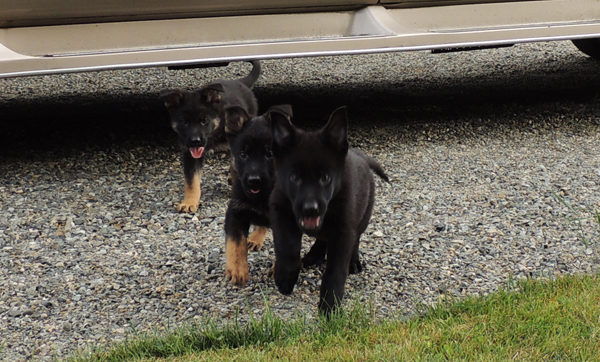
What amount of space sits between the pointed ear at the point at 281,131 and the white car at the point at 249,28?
2231 mm

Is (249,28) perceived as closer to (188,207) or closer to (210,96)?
(210,96)

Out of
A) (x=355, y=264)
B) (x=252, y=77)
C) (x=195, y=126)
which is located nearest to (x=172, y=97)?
(x=195, y=126)

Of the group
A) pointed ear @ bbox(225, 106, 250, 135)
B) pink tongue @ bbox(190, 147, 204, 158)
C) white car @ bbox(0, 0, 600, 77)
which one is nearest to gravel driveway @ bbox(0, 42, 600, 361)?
pink tongue @ bbox(190, 147, 204, 158)

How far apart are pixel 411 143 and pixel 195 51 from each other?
224 centimetres

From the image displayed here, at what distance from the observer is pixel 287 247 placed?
372cm

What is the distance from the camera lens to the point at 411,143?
22.2 ft

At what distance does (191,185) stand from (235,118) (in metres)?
1.27

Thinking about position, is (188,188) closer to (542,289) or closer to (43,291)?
(43,291)

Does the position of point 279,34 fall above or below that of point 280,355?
above

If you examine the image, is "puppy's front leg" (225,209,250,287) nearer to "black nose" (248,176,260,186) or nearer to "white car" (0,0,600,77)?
"black nose" (248,176,260,186)

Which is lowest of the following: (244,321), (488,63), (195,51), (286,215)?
(488,63)

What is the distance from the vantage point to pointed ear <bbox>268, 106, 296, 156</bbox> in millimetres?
3600

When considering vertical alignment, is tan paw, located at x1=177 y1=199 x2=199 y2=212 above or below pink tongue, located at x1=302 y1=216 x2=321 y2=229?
below

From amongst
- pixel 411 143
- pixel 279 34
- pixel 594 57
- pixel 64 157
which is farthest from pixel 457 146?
pixel 594 57
